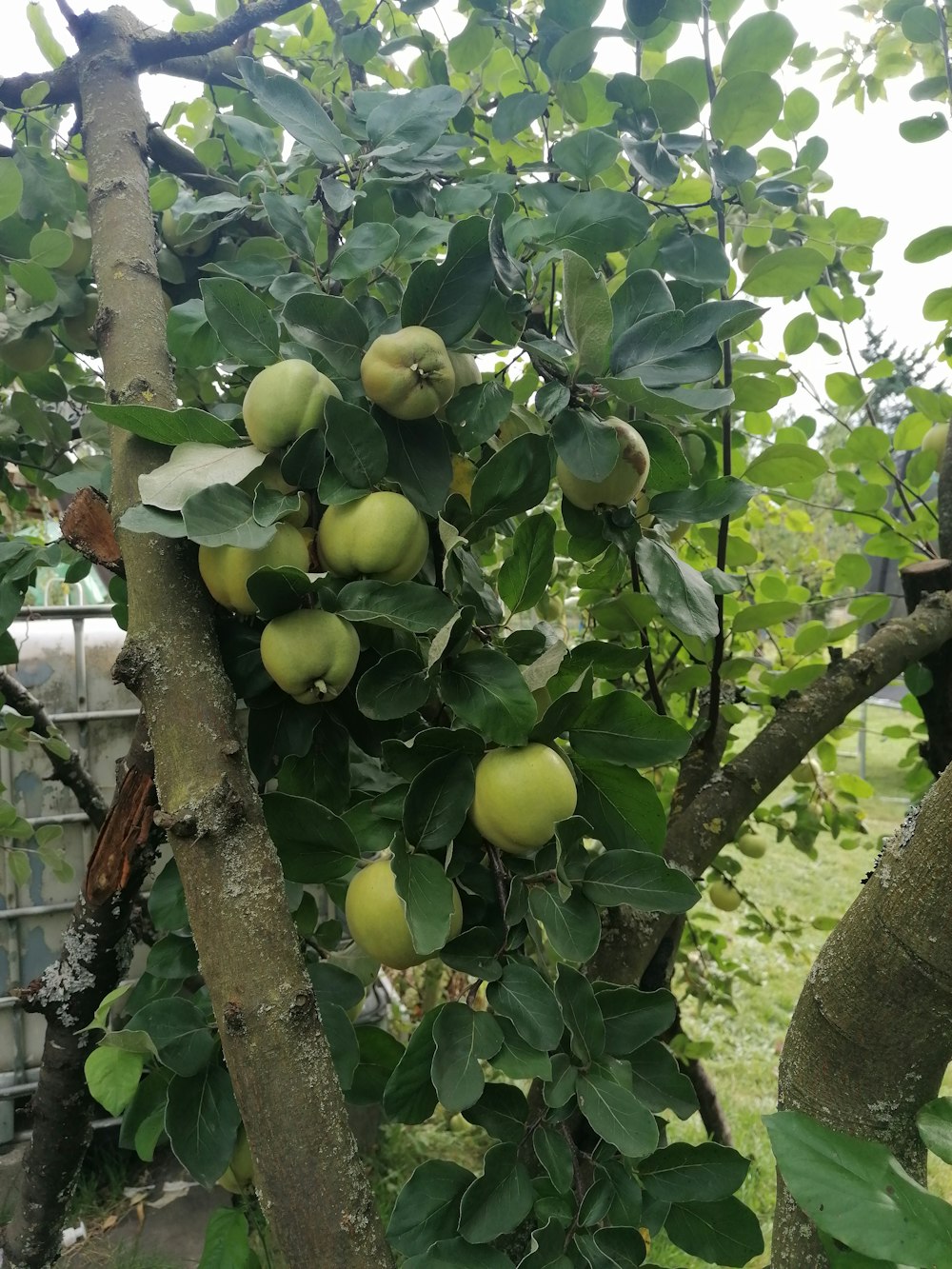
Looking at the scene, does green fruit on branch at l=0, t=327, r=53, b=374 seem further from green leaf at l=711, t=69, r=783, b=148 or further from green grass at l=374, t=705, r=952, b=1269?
green grass at l=374, t=705, r=952, b=1269

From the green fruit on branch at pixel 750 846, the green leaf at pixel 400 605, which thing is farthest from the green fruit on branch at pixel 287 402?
the green fruit on branch at pixel 750 846

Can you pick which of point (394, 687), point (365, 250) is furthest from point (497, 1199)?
point (365, 250)

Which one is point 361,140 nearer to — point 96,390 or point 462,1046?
point 96,390

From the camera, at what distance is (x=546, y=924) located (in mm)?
645

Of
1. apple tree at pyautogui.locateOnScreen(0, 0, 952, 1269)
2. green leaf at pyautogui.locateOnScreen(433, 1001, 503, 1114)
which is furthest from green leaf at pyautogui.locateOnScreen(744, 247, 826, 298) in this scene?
green leaf at pyautogui.locateOnScreen(433, 1001, 503, 1114)

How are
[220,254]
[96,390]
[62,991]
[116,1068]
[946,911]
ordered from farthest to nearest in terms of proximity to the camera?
[96,390] < [220,254] < [62,991] < [116,1068] < [946,911]

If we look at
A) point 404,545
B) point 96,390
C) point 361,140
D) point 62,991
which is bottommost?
point 62,991

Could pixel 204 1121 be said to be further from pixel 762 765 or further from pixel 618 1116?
pixel 762 765

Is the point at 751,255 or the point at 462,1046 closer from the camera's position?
the point at 462,1046

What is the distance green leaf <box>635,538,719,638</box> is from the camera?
2.50 ft

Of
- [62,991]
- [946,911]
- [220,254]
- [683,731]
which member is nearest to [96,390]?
[220,254]

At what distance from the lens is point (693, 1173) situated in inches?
26.6

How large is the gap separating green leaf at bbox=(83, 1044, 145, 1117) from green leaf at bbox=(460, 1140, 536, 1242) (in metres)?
0.33

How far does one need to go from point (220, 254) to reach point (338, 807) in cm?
85
